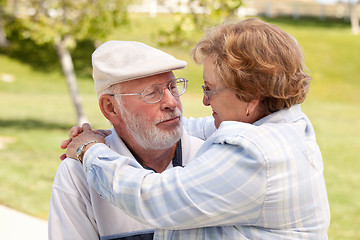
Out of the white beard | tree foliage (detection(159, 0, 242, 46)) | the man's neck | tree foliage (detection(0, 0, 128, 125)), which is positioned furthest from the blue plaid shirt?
tree foliage (detection(0, 0, 128, 125))

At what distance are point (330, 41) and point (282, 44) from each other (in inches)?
1377

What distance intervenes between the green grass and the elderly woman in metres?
5.31

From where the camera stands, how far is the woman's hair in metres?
2.10

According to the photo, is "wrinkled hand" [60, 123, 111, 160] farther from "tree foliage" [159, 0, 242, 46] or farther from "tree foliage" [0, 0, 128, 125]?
"tree foliage" [0, 0, 128, 125]

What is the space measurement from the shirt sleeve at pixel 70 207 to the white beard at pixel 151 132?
35 centimetres

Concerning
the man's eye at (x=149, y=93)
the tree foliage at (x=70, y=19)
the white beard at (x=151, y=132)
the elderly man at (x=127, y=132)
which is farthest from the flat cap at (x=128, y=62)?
the tree foliage at (x=70, y=19)

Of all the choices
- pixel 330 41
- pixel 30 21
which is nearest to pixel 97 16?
pixel 30 21

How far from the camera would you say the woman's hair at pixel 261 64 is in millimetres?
2098

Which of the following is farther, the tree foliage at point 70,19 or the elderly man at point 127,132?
the tree foliage at point 70,19

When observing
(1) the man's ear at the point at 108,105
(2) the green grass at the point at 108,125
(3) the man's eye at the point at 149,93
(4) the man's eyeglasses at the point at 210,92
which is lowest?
(2) the green grass at the point at 108,125

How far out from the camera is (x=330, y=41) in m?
35.3

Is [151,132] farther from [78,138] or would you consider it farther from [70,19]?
[70,19]

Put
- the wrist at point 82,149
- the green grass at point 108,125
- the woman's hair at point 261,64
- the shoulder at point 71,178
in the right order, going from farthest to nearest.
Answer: the green grass at point 108,125 → the shoulder at point 71,178 → the wrist at point 82,149 → the woman's hair at point 261,64

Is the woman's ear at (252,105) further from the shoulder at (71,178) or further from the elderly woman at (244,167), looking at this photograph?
the shoulder at (71,178)
